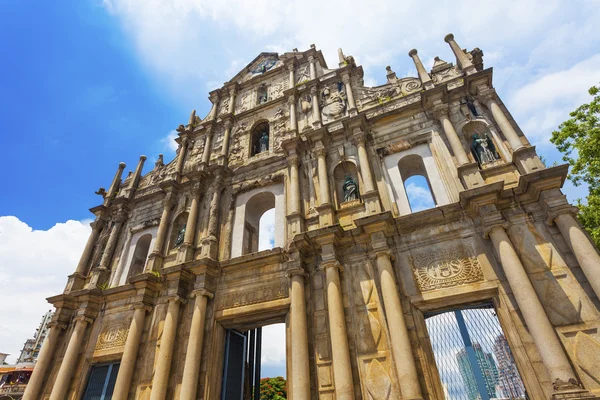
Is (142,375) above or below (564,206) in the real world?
below

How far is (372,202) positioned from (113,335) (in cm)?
934

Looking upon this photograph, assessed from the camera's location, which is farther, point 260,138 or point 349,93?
point 260,138

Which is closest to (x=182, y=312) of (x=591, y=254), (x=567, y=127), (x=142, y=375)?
(x=142, y=375)

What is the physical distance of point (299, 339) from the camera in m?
7.75

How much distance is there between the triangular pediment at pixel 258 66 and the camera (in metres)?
18.1

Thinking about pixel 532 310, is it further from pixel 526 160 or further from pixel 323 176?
pixel 323 176

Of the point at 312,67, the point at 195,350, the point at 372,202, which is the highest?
the point at 312,67

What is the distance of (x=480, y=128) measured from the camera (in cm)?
998

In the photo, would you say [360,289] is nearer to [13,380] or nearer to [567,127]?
[567,127]

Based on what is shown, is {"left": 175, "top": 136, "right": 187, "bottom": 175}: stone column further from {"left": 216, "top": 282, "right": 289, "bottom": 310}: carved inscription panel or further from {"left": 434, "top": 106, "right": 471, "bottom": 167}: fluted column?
{"left": 434, "top": 106, "right": 471, "bottom": 167}: fluted column

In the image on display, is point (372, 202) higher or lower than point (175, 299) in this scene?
higher

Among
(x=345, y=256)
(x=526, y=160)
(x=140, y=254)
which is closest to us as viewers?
(x=526, y=160)

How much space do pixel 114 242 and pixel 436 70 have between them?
14.2m

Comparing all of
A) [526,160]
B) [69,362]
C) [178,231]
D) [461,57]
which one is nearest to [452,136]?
[526,160]
